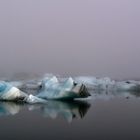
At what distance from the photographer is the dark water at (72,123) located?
1.47m

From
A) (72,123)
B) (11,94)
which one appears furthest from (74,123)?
(11,94)

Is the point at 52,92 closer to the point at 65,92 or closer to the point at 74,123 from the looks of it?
the point at 65,92

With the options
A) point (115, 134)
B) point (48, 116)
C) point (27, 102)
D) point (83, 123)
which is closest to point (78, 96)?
point (27, 102)

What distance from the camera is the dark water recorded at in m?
1.47

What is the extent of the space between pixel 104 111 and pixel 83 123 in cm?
42

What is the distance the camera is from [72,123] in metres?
1.74

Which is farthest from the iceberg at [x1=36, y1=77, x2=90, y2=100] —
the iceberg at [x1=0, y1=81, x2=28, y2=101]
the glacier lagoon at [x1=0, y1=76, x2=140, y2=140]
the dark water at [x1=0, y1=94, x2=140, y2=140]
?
the dark water at [x1=0, y1=94, x2=140, y2=140]

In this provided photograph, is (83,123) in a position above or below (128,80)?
below

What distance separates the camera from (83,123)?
175 centimetres

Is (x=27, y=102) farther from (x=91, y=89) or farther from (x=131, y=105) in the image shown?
(x=91, y=89)

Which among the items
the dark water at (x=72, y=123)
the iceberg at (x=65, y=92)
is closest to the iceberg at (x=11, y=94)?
the iceberg at (x=65, y=92)

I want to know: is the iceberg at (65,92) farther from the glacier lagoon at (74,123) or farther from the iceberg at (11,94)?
the glacier lagoon at (74,123)

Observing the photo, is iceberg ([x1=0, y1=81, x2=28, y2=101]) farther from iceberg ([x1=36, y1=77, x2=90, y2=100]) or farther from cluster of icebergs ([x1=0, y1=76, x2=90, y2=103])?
Result: iceberg ([x1=36, y1=77, x2=90, y2=100])

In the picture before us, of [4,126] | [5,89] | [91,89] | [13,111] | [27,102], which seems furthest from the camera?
[91,89]
